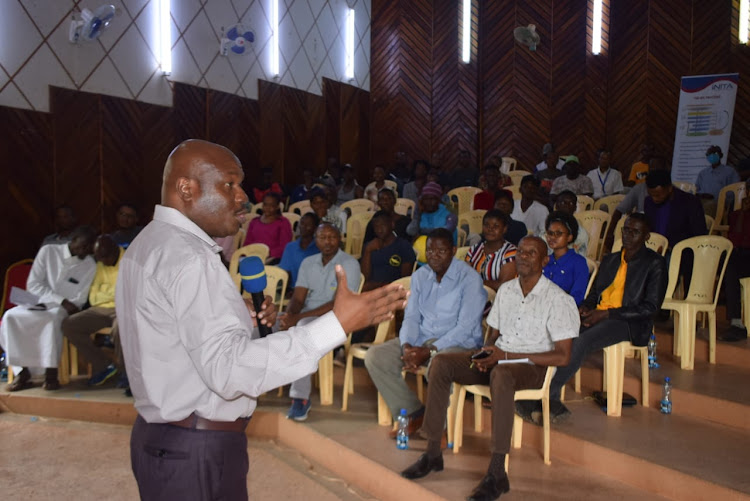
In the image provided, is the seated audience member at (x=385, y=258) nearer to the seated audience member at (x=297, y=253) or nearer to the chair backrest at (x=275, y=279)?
the seated audience member at (x=297, y=253)

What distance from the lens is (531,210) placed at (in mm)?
6199

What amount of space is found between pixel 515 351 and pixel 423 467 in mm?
731

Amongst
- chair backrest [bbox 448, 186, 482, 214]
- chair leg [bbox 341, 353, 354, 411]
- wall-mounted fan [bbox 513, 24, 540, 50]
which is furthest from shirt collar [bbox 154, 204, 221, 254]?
wall-mounted fan [bbox 513, 24, 540, 50]

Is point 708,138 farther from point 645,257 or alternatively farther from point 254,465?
point 254,465

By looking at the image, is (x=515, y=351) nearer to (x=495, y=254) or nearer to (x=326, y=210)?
(x=495, y=254)

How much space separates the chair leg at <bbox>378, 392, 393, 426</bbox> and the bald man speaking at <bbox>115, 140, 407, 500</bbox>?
2.41 meters

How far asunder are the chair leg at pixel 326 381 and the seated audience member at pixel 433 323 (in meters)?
0.58

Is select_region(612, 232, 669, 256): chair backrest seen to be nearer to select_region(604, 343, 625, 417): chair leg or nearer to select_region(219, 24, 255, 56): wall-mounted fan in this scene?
select_region(604, 343, 625, 417): chair leg

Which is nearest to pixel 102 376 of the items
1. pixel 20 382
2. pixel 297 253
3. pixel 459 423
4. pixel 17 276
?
pixel 20 382

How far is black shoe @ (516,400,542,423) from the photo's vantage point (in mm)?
3557

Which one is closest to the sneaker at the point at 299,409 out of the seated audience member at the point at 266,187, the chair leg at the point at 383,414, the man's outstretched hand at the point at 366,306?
the chair leg at the point at 383,414

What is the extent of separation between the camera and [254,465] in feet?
12.3

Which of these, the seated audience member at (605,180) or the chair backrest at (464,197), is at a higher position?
the seated audience member at (605,180)

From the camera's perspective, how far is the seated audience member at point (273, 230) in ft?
20.5
